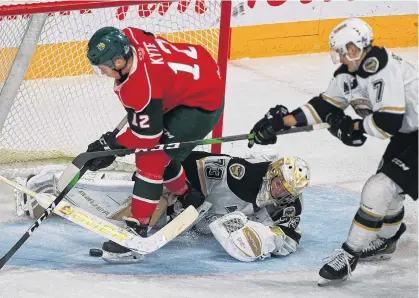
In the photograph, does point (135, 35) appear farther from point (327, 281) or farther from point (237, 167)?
point (327, 281)

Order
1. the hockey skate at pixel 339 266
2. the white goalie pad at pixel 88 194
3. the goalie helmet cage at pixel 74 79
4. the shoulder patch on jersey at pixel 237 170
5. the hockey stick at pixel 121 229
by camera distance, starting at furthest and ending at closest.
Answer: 1. the goalie helmet cage at pixel 74 79
2. the white goalie pad at pixel 88 194
3. the shoulder patch on jersey at pixel 237 170
4. the hockey stick at pixel 121 229
5. the hockey skate at pixel 339 266

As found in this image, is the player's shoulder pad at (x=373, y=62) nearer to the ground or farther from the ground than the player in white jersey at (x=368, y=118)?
farther from the ground

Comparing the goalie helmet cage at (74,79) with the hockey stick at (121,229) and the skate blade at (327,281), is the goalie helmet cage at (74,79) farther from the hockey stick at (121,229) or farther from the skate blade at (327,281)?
Answer: the skate blade at (327,281)

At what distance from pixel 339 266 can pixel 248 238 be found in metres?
0.37

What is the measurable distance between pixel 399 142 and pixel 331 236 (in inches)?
27.3

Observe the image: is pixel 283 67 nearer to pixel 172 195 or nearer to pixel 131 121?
pixel 172 195

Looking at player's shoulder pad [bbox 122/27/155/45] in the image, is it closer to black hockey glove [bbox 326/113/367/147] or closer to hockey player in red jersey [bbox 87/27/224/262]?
hockey player in red jersey [bbox 87/27/224/262]

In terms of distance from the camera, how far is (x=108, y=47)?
3.54 meters

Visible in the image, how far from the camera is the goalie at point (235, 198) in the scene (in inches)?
153

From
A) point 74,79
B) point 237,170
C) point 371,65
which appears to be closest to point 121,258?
point 237,170

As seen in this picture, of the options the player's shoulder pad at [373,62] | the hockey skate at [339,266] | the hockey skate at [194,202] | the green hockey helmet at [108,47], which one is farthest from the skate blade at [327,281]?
the green hockey helmet at [108,47]

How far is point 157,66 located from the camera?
3.69 meters

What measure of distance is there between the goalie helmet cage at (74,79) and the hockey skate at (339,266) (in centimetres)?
108

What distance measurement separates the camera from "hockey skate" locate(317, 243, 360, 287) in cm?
369
